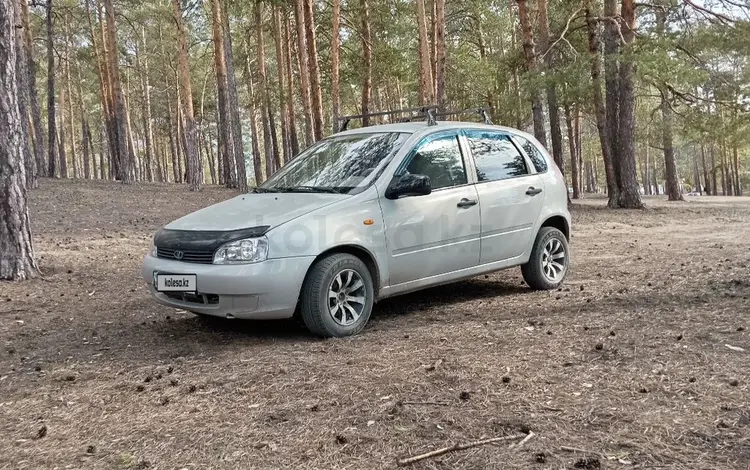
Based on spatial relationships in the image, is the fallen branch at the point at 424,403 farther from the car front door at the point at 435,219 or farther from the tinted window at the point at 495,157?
the tinted window at the point at 495,157

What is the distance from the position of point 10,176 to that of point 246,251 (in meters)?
4.28

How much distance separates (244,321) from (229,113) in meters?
16.6

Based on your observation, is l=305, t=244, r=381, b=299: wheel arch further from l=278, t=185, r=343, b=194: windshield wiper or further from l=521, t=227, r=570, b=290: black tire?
l=521, t=227, r=570, b=290: black tire

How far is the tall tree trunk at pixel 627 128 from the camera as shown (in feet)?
52.1

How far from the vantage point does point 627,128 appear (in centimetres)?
1673

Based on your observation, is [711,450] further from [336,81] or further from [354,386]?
[336,81]

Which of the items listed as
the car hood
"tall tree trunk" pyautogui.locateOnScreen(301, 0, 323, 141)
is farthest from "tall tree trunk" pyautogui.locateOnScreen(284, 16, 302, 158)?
the car hood

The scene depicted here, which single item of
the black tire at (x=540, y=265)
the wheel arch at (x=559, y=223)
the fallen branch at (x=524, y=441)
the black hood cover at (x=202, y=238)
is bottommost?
the fallen branch at (x=524, y=441)

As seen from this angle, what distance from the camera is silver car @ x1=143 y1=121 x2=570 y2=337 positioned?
4844mm

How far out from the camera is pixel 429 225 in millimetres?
5711

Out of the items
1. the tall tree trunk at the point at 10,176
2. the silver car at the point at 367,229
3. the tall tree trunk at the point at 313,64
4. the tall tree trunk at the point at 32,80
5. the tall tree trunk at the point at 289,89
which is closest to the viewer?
the silver car at the point at 367,229

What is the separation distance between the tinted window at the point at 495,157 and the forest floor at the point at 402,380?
1.34 meters

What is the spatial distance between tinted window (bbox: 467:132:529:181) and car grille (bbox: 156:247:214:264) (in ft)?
9.26

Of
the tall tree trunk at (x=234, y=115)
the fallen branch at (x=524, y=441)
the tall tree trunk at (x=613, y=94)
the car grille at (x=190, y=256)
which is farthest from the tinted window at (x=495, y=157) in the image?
the tall tree trunk at (x=234, y=115)
